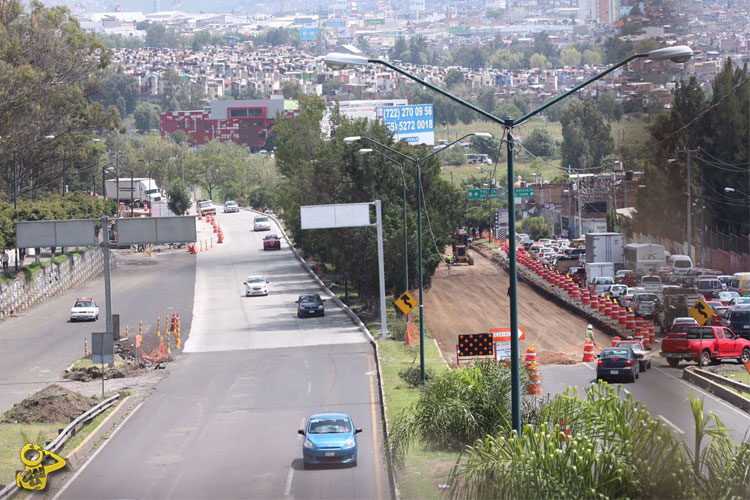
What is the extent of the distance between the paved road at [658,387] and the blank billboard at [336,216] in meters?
16.1

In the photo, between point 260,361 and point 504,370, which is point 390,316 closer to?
point 260,361

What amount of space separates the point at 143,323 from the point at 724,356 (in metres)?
31.0

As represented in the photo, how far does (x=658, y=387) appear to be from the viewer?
1192 inches

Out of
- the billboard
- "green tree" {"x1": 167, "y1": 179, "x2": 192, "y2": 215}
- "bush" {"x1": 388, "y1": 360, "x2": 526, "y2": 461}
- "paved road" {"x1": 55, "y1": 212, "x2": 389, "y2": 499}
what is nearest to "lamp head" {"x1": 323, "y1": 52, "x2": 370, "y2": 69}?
"bush" {"x1": 388, "y1": 360, "x2": 526, "y2": 461}

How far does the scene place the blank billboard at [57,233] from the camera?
4384cm

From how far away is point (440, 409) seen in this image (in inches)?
859

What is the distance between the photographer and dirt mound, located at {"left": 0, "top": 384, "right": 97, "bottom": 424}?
30953 millimetres

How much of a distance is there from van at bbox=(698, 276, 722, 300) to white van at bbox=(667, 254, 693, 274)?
7959 millimetres

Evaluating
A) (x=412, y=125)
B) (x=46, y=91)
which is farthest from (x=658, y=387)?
(x=412, y=125)

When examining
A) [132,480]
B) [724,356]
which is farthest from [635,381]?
[132,480]

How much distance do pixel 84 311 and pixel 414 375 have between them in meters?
27.3

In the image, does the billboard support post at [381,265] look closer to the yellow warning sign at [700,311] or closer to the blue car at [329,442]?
the yellow warning sign at [700,311]

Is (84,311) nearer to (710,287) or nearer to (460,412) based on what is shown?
(710,287)

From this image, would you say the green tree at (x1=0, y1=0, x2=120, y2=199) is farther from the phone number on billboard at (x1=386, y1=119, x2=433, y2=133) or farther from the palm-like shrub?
the palm-like shrub
